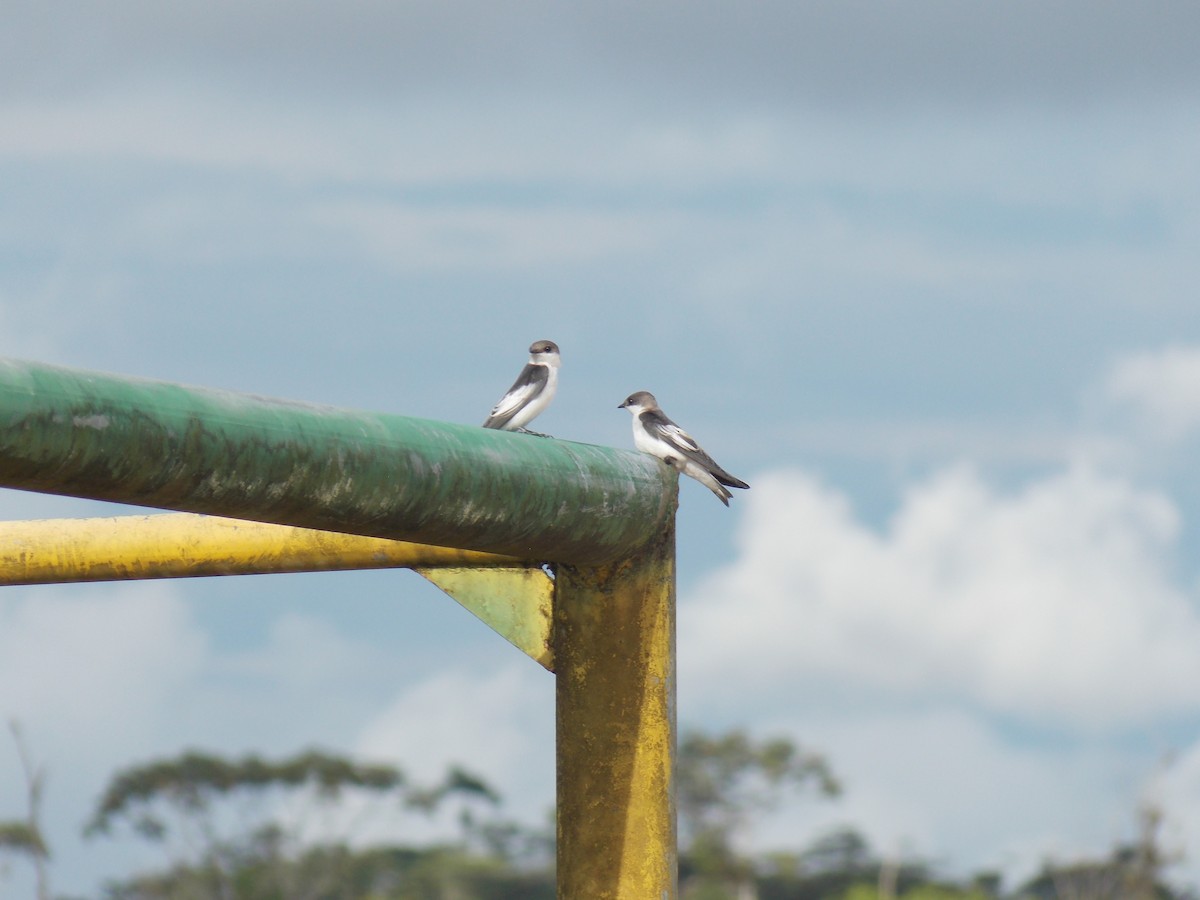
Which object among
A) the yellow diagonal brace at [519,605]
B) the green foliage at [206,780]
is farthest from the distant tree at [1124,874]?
the yellow diagonal brace at [519,605]

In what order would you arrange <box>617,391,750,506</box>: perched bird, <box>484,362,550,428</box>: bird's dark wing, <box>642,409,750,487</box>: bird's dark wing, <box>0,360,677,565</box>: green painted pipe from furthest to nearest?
<box>484,362,550,428</box>: bird's dark wing → <box>617,391,750,506</box>: perched bird → <box>642,409,750,487</box>: bird's dark wing → <box>0,360,677,565</box>: green painted pipe

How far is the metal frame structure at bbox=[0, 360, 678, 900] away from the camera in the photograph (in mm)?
1965

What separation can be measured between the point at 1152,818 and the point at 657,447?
2482cm

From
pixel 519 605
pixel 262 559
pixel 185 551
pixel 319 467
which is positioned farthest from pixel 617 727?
pixel 319 467

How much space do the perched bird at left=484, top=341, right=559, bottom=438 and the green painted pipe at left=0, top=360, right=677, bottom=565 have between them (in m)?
5.33

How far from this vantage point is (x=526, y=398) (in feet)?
27.2

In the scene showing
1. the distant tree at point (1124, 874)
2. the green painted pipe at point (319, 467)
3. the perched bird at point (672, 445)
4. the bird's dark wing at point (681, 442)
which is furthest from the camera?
the distant tree at point (1124, 874)

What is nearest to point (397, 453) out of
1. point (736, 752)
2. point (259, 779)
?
point (259, 779)

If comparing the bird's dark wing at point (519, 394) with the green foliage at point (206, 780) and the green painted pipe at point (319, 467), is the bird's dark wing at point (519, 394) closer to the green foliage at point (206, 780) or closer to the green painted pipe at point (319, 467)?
the green painted pipe at point (319, 467)

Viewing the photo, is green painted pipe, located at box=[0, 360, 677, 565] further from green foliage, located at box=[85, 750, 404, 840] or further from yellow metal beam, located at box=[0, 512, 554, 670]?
green foliage, located at box=[85, 750, 404, 840]

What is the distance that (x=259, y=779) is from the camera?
44438mm

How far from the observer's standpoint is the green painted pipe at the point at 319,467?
6.23ft

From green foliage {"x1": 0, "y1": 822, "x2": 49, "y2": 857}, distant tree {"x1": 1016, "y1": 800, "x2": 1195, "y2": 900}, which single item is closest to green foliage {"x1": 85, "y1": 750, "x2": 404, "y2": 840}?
green foliage {"x1": 0, "y1": 822, "x2": 49, "y2": 857}

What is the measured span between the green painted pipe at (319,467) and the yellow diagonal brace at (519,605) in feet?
0.75
